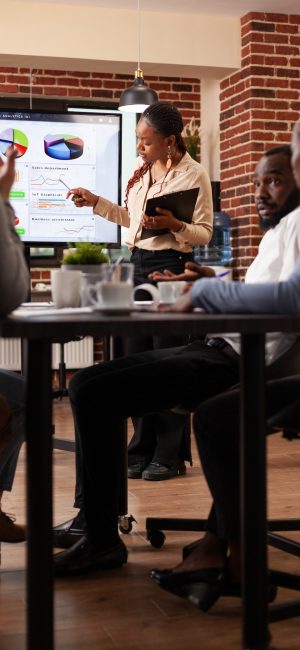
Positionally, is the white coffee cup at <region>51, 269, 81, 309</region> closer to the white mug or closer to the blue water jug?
the white mug

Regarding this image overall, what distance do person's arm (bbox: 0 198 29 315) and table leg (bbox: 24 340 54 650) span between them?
0.60ft

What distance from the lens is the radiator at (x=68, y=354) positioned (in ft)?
23.4

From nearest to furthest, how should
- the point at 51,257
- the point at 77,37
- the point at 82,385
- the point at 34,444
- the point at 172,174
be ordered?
1. the point at 34,444
2. the point at 82,385
3. the point at 172,174
4. the point at 77,37
5. the point at 51,257

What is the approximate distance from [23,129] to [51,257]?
365 cm

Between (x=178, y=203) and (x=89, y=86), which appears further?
(x=89, y=86)

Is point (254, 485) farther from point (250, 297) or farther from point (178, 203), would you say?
point (178, 203)

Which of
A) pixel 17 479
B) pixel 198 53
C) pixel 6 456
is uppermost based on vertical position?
pixel 198 53

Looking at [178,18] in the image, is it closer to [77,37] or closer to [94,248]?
[77,37]

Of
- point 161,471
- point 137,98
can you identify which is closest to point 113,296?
point 161,471

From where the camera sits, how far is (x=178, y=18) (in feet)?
21.1

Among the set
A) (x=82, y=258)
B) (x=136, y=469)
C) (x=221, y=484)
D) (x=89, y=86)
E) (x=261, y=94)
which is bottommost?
(x=136, y=469)

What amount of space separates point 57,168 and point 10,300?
2.08 m

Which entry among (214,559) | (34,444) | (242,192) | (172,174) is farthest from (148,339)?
(242,192)

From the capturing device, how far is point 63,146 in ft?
12.1
